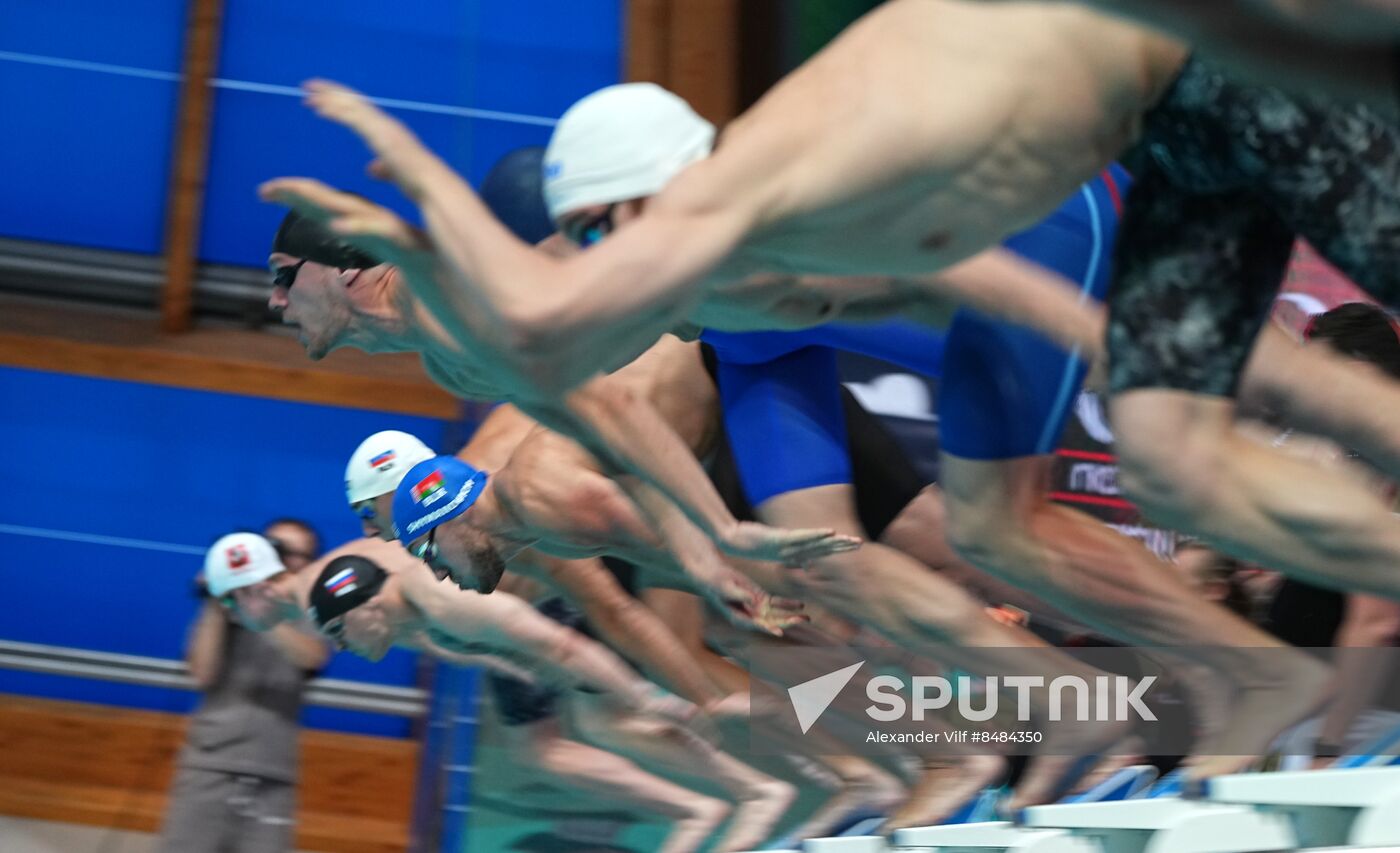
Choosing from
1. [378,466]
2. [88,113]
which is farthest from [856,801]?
[88,113]

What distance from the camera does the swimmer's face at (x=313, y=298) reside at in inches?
156

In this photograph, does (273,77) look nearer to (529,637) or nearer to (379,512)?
(379,512)

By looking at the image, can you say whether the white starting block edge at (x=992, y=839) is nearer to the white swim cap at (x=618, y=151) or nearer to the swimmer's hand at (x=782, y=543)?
the swimmer's hand at (x=782, y=543)

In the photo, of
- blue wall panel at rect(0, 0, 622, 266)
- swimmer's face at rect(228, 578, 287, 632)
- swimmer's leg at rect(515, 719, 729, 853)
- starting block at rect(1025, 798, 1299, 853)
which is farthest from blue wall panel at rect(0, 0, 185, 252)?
starting block at rect(1025, 798, 1299, 853)

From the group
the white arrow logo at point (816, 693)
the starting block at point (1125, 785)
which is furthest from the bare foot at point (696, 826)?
the starting block at point (1125, 785)

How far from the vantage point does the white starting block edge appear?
320cm

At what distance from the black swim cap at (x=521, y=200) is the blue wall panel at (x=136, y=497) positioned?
276 centimetres

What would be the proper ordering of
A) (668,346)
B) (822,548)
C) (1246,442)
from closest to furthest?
(1246,442) < (822,548) < (668,346)

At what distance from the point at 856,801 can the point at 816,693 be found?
0.34m

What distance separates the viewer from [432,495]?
169 inches

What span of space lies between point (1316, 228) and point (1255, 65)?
125 centimetres

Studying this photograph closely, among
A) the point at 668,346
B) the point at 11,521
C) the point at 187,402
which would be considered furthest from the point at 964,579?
the point at 11,521

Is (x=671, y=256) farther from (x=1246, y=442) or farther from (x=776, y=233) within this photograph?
(x=1246, y=442)

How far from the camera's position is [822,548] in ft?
10.9
